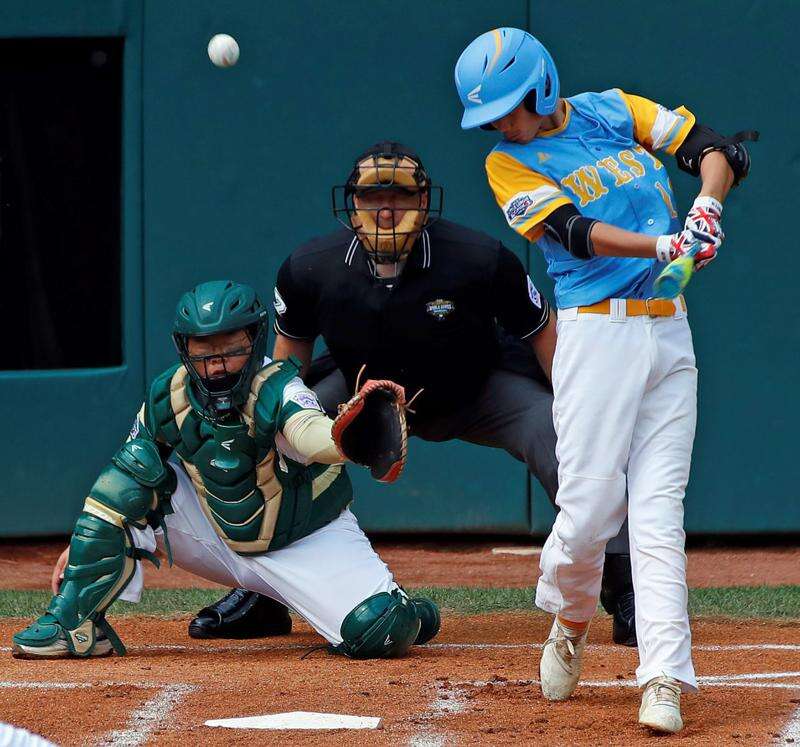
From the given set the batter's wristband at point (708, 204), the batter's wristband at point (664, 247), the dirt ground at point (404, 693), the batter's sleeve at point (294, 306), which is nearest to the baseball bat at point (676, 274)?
the batter's wristband at point (664, 247)

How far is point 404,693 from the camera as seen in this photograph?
13.5 feet

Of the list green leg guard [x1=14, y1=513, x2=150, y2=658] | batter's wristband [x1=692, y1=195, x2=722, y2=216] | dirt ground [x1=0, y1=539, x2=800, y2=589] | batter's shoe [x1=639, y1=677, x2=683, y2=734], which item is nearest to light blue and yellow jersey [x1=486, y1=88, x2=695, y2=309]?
batter's wristband [x1=692, y1=195, x2=722, y2=216]

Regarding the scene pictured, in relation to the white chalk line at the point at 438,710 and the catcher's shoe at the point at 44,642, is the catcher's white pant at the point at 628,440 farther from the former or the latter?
the catcher's shoe at the point at 44,642

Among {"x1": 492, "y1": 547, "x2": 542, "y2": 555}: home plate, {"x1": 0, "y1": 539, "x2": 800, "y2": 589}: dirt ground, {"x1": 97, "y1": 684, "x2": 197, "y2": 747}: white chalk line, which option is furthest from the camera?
{"x1": 492, "y1": 547, "x2": 542, "y2": 555}: home plate

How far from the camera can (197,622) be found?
5328mm

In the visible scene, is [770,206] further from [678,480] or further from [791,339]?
[678,480]

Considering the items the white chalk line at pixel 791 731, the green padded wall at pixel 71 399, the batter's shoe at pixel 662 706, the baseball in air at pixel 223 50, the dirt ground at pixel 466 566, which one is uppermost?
the baseball in air at pixel 223 50

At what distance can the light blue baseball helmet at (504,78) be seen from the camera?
395 centimetres

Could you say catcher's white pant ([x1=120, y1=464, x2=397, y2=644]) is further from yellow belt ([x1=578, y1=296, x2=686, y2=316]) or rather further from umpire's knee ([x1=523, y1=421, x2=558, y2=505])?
yellow belt ([x1=578, y1=296, x2=686, y2=316])

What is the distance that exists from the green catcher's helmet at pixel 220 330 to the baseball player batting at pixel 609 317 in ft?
3.40

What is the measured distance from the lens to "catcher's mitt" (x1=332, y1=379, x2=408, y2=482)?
4.09m

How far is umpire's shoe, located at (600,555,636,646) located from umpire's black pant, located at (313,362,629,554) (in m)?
0.12

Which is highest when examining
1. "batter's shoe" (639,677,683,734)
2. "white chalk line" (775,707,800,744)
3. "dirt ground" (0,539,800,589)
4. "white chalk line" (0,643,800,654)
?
"batter's shoe" (639,677,683,734)

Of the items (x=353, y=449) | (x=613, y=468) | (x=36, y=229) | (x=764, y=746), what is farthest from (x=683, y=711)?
(x=36, y=229)
